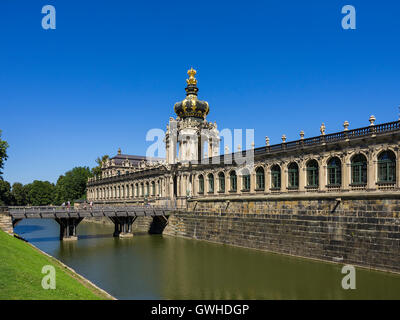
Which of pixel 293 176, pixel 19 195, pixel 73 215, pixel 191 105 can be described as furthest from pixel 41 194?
pixel 293 176

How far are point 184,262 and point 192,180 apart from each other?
19.2m

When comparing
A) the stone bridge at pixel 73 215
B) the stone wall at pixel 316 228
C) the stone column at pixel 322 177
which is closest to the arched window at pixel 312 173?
the stone column at pixel 322 177

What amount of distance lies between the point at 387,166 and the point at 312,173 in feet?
22.7

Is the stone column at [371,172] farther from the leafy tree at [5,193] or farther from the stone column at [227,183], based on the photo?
the leafy tree at [5,193]

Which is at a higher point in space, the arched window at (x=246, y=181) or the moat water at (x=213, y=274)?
the arched window at (x=246, y=181)

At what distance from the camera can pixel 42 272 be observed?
18594mm

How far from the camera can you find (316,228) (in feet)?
95.9

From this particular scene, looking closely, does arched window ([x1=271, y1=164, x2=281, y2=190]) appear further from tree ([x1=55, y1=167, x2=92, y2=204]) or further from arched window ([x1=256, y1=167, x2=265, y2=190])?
tree ([x1=55, y1=167, x2=92, y2=204])

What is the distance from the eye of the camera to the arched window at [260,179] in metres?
37.1

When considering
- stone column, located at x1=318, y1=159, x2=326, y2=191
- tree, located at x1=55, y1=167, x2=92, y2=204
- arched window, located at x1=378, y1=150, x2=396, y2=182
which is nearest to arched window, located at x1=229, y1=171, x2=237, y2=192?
stone column, located at x1=318, y1=159, x2=326, y2=191

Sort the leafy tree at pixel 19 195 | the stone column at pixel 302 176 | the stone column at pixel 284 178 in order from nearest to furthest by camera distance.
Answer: the stone column at pixel 302 176
the stone column at pixel 284 178
the leafy tree at pixel 19 195

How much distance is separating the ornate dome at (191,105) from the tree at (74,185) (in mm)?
53812

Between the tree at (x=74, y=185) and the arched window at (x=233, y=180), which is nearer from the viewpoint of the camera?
the arched window at (x=233, y=180)
